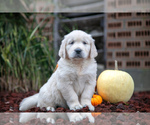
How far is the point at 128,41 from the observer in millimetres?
3230

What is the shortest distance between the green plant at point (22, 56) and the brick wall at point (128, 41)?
42.3 inches

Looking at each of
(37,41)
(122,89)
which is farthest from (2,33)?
(122,89)

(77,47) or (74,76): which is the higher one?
(77,47)

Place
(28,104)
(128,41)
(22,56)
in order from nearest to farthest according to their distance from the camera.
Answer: (28,104) < (128,41) < (22,56)

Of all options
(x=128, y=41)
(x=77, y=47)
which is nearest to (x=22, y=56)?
(x=128, y=41)

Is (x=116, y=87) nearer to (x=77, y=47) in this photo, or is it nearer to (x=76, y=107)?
(x=76, y=107)

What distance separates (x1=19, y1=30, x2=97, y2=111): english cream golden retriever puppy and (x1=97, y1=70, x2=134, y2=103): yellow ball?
1.10 ft

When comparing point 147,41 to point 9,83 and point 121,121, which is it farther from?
point 9,83

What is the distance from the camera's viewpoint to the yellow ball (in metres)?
2.05

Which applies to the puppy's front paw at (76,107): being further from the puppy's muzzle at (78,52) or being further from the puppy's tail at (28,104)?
the puppy's tail at (28,104)

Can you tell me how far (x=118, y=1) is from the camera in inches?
76.4

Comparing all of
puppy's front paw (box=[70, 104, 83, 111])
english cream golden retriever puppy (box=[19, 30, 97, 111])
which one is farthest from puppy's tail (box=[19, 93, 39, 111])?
puppy's front paw (box=[70, 104, 83, 111])

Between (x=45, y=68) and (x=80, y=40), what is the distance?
6.23 ft

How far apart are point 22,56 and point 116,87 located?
1.91 metres
